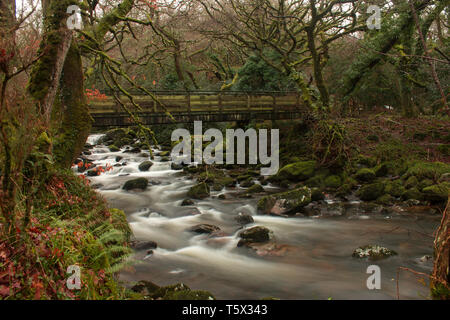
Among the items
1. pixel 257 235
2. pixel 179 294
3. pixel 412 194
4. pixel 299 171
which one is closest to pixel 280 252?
pixel 257 235

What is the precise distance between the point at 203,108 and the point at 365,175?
7.50 metres

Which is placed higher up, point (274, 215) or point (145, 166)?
point (145, 166)

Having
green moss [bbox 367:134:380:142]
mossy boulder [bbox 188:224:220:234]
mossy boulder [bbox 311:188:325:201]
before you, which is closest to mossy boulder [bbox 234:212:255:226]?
mossy boulder [bbox 188:224:220:234]

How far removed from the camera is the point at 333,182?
13828 millimetres

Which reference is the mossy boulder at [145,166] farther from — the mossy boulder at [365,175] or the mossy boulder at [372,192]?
the mossy boulder at [372,192]

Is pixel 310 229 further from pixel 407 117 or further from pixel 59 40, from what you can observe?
pixel 407 117

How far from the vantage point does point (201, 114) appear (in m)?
16.0

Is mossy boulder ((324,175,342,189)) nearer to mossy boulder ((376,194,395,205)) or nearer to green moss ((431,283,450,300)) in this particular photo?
mossy boulder ((376,194,395,205))

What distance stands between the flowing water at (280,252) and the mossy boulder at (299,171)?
10.0ft

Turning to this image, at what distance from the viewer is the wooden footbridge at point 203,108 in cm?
1370

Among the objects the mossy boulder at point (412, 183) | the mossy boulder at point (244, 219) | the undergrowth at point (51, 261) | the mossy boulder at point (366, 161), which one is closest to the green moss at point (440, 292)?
the undergrowth at point (51, 261)

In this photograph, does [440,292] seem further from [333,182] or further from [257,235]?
[333,182]
